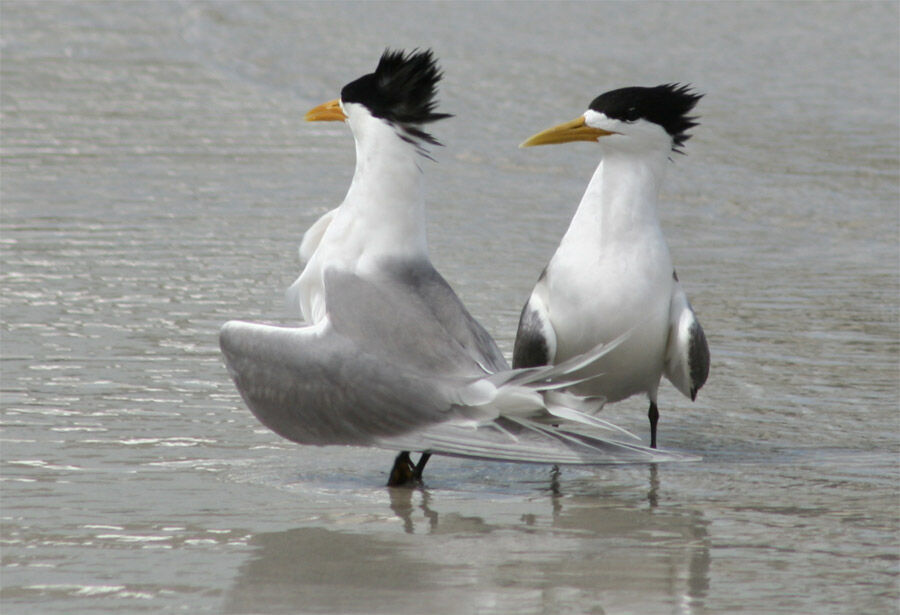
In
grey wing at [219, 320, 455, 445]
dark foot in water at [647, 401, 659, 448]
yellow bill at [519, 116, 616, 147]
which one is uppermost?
yellow bill at [519, 116, 616, 147]

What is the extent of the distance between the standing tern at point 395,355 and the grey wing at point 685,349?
39 centimetres

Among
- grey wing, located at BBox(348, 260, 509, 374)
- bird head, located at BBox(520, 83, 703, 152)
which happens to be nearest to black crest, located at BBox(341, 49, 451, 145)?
grey wing, located at BBox(348, 260, 509, 374)

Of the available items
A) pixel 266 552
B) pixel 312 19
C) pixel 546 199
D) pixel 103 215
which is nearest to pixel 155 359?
pixel 266 552

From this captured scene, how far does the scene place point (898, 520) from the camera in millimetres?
4332

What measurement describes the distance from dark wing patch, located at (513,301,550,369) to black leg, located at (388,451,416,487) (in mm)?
595

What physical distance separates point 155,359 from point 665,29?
10.9 m

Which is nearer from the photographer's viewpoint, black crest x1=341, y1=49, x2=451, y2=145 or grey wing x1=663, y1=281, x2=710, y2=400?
black crest x1=341, y1=49, x2=451, y2=145

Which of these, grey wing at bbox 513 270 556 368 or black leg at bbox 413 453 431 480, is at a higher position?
grey wing at bbox 513 270 556 368

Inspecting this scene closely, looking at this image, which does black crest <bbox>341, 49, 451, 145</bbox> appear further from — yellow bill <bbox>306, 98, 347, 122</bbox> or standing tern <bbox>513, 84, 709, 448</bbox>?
standing tern <bbox>513, 84, 709, 448</bbox>

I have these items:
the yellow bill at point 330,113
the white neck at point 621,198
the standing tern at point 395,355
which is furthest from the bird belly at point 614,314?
the yellow bill at point 330,113

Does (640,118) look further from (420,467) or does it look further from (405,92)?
(420,467)

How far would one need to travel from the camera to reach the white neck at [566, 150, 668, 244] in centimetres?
507

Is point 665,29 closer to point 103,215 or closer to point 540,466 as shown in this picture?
point 103,215

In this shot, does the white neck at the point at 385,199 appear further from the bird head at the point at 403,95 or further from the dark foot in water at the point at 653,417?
the dark foot in water at the point at 653,417
